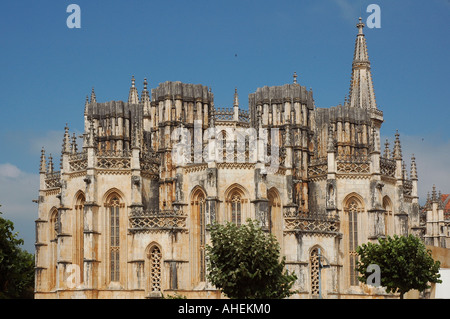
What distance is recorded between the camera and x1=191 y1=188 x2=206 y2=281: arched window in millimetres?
61406

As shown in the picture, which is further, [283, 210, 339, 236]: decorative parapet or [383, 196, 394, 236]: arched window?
[383, 196, 394, 236]: arched window

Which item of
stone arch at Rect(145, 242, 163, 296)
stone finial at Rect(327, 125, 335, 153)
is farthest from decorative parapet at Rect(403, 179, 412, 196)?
stone arch at Rect(145, 242, 163, 296)

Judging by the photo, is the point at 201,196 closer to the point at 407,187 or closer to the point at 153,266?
the point at 153,266

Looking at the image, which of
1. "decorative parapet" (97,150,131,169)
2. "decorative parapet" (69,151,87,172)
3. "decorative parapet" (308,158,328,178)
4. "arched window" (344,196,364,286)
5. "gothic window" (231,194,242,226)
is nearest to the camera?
"gothic window" (231,194,242,226)

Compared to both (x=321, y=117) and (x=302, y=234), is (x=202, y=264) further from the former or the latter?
(x=321, y=117)

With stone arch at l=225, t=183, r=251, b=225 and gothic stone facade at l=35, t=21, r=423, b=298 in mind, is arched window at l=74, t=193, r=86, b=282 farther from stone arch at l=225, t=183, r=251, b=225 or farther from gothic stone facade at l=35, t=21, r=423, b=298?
stone arch at l=225, t=183, r=251, b=225

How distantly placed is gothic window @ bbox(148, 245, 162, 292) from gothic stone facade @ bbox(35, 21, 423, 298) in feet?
0.27

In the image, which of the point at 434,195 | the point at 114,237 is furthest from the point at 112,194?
the point at 434,195

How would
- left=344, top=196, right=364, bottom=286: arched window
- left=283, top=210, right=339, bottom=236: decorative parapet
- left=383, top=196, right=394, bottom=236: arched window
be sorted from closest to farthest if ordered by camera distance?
1. left=283, top=210, right=339, bottom=236: decorative parapet
2. left=344, top=196, right=364, bottom=286: arched window
3. left=383, top=196, right=394, bottom=236: arched window

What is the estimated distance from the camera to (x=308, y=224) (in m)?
62.5

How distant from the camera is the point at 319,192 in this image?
67188 millimetres

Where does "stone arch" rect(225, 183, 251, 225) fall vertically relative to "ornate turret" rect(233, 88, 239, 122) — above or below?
below

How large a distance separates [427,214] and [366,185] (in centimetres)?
2568

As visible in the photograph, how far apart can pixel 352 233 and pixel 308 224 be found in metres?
4.35
